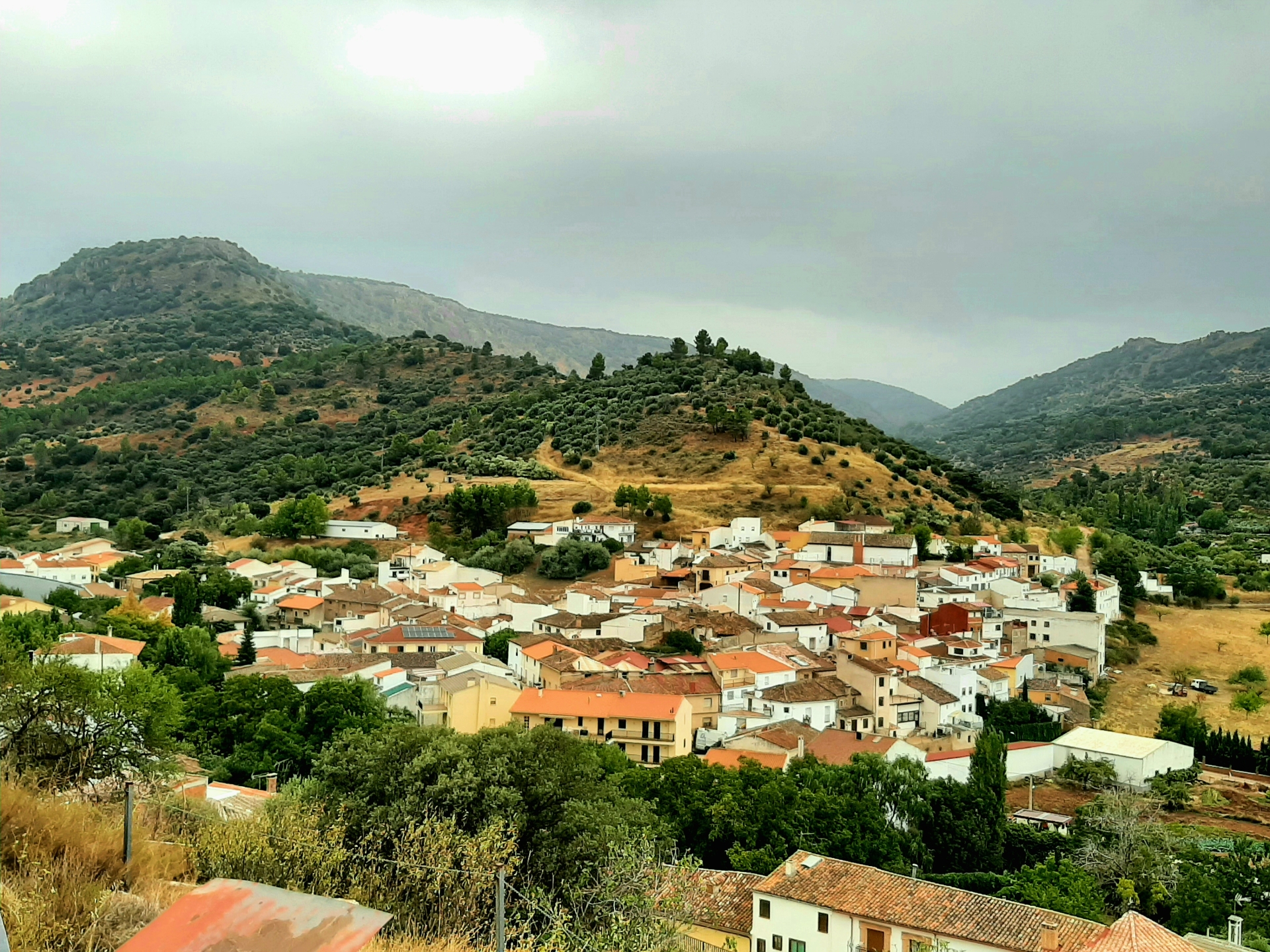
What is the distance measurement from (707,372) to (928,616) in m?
33.5

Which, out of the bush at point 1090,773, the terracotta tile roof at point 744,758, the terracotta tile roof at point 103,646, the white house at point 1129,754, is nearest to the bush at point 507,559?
the terracotta tile roof at point 103,646

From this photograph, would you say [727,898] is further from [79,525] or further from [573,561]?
[79,525]

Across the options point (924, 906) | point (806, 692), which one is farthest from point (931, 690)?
point (924, 906)

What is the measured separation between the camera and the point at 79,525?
2039 inches

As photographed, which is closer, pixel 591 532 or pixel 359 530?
pixel 591 532

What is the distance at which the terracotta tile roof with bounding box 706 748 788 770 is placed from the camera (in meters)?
21.0

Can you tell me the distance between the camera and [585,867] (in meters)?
9.48

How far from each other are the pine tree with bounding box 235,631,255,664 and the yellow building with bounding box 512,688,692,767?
842 cm

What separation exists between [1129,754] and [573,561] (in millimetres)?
22892

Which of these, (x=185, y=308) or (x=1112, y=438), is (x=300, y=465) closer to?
(x=185, y=308)

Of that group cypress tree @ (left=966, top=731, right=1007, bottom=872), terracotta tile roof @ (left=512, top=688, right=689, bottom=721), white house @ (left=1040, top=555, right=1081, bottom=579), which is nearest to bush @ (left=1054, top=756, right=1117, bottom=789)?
cypress tree @ (left=966, top=731, right=1007, bottom=872)

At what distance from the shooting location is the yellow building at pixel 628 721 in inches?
896

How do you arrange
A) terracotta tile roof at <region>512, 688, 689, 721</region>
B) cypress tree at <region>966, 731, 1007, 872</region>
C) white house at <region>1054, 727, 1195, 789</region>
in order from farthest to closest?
white house at <region>1054, 727, 1195, 789</region> < terracotta tile roof at <region>512, 688, 689, 721</region> < cypress tree at <region>966, 731, 1007, 872</region>

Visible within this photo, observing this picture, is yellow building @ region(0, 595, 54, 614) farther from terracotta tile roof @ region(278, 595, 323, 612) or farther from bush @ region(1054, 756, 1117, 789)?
bush @ region(1054, 756, 1117, 789)
